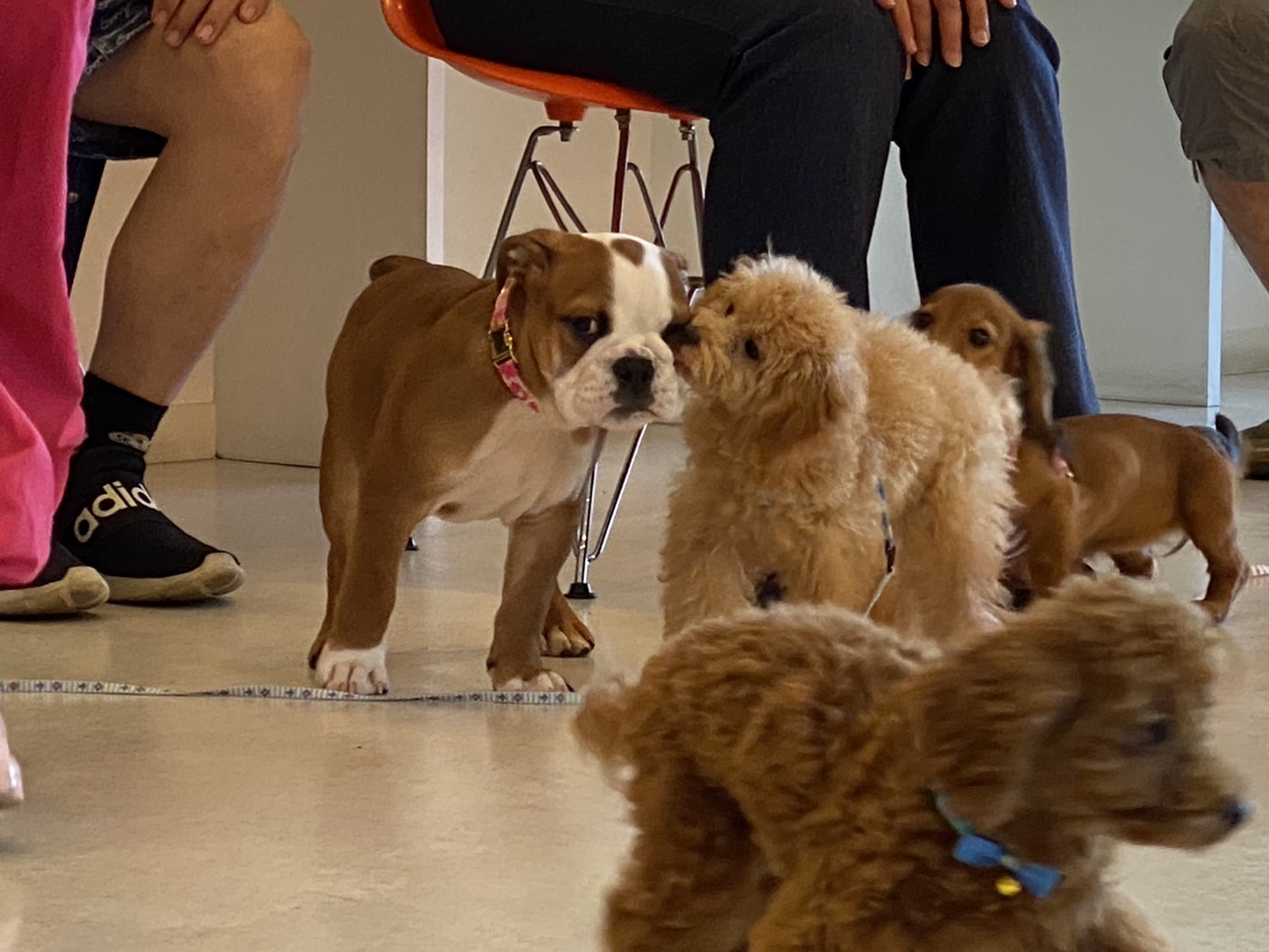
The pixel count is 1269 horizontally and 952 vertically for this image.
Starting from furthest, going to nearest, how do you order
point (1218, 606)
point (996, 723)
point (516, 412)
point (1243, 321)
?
point (1243, 321)
point (1218, 606)
point (516, 412)
point (996, 723)

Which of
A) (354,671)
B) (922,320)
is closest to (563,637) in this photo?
(354,671)

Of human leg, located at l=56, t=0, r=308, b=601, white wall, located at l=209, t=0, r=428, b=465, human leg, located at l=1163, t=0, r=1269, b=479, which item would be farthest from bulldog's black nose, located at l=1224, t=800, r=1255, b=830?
white wall, located at l=209, t=0, r=428, b=465

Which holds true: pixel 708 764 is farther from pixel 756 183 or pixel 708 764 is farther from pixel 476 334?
pixel 756 183

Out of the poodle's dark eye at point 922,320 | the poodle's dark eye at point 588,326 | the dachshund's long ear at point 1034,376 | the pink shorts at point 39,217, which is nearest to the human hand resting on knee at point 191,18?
the pink shorts at point 39,217

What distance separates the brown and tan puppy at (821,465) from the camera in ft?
5.38

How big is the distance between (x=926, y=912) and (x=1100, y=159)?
4809 mm

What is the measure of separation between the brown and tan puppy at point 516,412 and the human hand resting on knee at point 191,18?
21.4 inches

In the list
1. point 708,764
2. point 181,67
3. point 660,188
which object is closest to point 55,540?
point 181,67

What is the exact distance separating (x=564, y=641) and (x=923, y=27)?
0.80 m

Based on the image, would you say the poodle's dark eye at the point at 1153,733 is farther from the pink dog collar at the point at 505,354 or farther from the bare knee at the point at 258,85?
the bare knee at the point at 258,85

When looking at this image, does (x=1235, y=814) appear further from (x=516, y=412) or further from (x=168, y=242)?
(x=168, y=242)

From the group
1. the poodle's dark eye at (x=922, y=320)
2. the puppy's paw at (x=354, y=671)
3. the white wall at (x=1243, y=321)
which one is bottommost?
the white wall at (x=1243, y=321)

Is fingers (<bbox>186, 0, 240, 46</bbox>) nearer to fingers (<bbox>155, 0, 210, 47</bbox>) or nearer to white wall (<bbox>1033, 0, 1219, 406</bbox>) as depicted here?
fingers (<bbox>155, 0, 210, 47</bbox>)

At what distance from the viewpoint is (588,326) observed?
1703 mm
